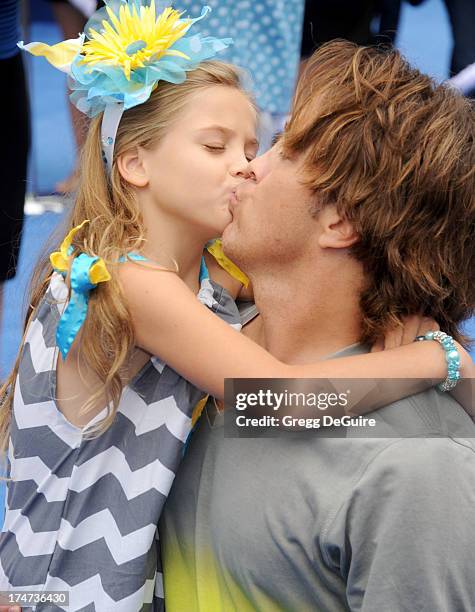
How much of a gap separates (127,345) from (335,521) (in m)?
0.60

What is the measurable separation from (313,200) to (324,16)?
9.22 feet

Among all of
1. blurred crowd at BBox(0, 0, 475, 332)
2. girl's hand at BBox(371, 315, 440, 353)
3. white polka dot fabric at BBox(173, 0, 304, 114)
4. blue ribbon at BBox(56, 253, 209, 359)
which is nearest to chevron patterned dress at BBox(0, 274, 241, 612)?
blue ribbon at BBox(56, 253, 209, 359)

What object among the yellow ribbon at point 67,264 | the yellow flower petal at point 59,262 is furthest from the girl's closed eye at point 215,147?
the yellow flower petal at point 59,262

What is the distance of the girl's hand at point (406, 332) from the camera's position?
6.27ft

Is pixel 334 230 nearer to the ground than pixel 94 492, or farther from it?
farther from it

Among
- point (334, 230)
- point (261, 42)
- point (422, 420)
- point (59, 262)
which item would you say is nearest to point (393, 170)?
point (334, 230)

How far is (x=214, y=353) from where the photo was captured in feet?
6.58

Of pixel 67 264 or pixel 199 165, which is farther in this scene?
pixel 199 165

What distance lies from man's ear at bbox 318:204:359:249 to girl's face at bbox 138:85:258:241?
463mm

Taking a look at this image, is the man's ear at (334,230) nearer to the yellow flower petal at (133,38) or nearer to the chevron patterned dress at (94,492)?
the chevron patterned dress at (94,492)

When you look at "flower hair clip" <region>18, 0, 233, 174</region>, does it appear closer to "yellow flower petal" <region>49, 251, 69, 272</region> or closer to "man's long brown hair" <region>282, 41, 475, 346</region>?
"yellow flower petal" <region>49, 251, 69, 272</region>

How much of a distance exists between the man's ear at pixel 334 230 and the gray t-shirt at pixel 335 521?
199 millimetres

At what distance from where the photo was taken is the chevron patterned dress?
1973mm

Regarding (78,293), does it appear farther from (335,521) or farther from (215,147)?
(335,521)
